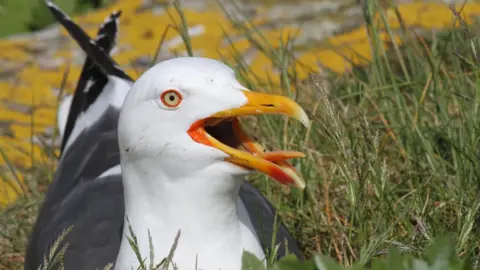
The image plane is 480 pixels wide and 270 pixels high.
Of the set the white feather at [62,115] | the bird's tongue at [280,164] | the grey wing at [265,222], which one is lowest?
the grey wing at [265,222]

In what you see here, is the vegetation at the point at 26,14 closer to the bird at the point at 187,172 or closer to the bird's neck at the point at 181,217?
the bird at the point at 187,172

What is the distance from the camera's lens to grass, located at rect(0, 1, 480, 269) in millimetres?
3371

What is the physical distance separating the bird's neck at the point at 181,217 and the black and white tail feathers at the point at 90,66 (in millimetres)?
1556

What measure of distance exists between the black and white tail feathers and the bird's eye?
1.63m

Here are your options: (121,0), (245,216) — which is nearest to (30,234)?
(245,216)

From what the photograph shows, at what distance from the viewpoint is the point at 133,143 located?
3154mm

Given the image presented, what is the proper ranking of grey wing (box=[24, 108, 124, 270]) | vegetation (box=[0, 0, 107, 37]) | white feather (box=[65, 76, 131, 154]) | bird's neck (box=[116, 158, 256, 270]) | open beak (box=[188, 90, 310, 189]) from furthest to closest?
vegetation (box=[0, 0, 107, 37]) < white feather (box=[65, 76, 131, 154]) < grey wing (box=[24, 108, 124, 270]) < bird's neck (box=[116, 158, 256, 270]) < open beak (box=[188, 90, 310, 189])

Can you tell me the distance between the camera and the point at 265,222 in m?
3.80

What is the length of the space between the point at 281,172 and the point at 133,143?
0.47 metres

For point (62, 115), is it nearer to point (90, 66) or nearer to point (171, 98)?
point (90, 66)

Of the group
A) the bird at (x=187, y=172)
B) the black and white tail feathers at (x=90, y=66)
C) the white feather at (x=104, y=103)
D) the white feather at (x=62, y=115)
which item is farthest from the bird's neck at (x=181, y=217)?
the white feather at (x=62, y=115)

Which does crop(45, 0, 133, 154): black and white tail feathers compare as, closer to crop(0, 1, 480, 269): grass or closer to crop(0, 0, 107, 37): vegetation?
crop(0, 1, 480, 269): grass

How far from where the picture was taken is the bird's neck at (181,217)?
3133 mm

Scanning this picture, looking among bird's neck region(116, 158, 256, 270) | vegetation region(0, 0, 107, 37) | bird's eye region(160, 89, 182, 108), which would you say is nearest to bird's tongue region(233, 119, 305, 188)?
bird's neck region(116, 158, 256, 270)
